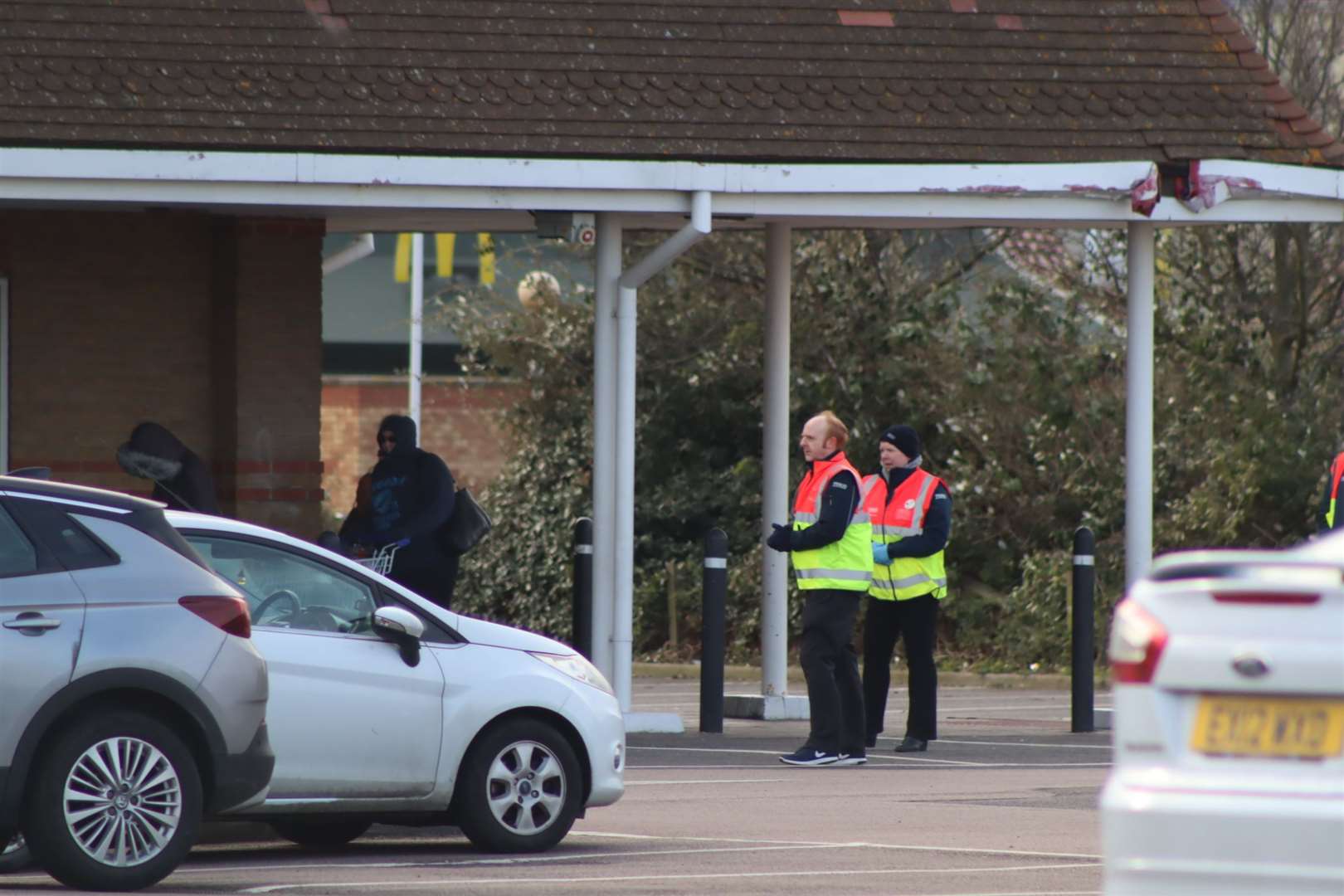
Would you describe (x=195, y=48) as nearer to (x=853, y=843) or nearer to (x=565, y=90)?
(x=565, y=90)

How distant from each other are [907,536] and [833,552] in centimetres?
110

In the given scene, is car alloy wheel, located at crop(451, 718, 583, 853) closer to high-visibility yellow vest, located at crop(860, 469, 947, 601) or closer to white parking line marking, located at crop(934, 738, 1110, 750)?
high-visibility yellow vest, located at crop(860, 469, 947, 601)

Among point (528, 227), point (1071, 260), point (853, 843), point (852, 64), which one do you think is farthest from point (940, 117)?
point (1071, 260)

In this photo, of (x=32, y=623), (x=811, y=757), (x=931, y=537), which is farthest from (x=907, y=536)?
(x=32, y=623)

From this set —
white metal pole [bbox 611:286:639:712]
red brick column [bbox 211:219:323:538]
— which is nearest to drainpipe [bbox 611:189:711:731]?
white metal pole [bbox 611:286:639:712]

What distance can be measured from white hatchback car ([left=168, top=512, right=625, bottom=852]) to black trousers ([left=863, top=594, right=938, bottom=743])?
3774 millimetres

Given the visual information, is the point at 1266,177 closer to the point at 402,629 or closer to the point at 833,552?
the point at 833,552

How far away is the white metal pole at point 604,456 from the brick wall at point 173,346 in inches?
86.4

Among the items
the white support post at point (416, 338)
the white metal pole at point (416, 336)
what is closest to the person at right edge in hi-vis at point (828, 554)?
the white metal pole at point (416, 336)

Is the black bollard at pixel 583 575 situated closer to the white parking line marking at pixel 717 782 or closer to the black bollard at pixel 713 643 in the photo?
the black bollard at pixel 713 643

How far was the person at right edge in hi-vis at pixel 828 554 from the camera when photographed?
1200cm

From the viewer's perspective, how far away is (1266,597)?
17.6ft

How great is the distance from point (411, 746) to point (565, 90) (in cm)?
515

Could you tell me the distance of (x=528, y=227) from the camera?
16016mm
